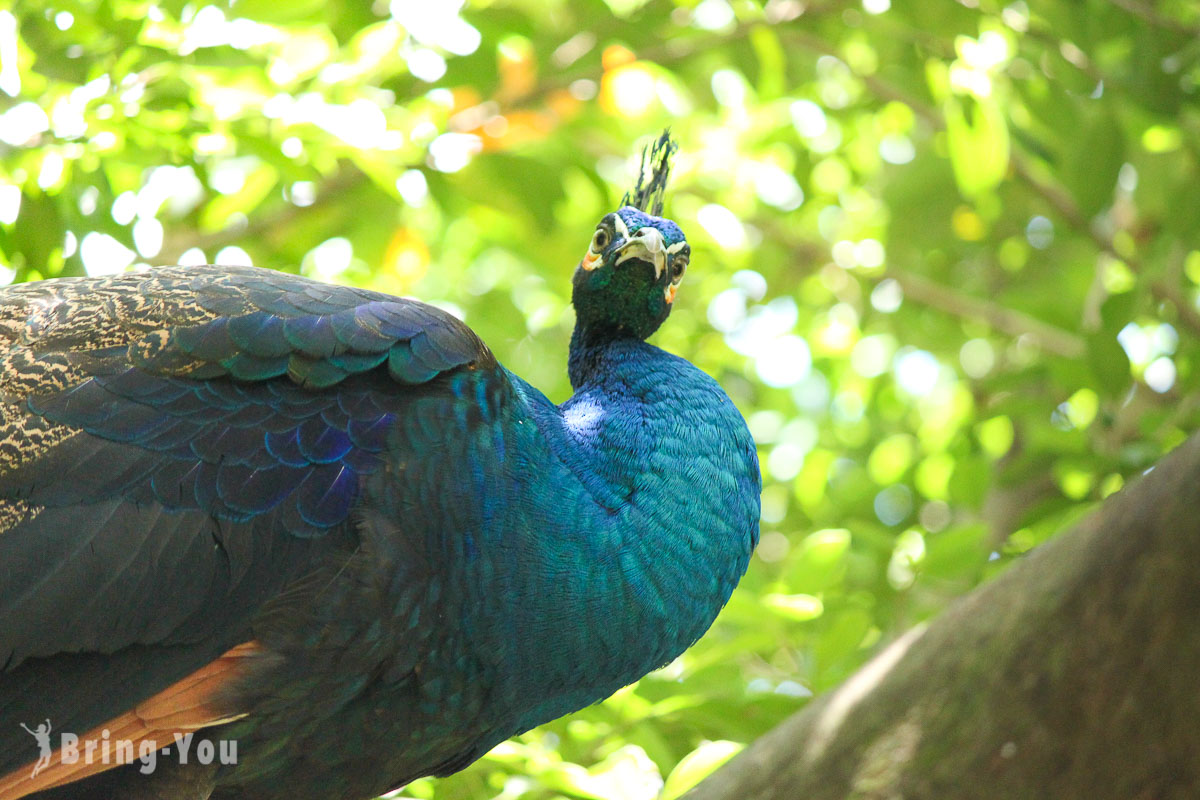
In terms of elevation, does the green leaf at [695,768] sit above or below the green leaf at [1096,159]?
below

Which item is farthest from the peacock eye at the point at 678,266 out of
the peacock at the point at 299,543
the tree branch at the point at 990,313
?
the tree branch at the point at 990,313

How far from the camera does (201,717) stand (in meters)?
2.12

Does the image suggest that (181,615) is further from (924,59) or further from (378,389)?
(924,59)

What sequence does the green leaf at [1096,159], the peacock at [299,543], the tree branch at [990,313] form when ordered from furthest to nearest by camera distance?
the tree branch at [990,313]
the green leaf at [1096,159]
the peacock at [299,543]

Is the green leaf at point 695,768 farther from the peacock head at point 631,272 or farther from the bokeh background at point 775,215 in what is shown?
the peacock head at point 631,272

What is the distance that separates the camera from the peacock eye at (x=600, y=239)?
10.0ft

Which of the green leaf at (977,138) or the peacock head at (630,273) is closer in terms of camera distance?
the peacock head at (630,273)

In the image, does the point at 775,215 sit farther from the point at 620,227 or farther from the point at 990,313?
the point at 620,227

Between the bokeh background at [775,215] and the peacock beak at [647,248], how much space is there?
0.74m

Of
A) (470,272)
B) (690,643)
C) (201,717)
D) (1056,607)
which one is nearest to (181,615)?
(201,717)

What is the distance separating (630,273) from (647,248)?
0.10 metres

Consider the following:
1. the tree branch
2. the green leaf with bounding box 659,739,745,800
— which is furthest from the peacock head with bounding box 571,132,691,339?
the tree branch

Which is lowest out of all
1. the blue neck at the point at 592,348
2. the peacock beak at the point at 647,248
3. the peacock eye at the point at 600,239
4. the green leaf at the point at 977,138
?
the blue neck at the point at 592,348

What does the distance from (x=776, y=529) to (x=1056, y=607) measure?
10.7 feet
